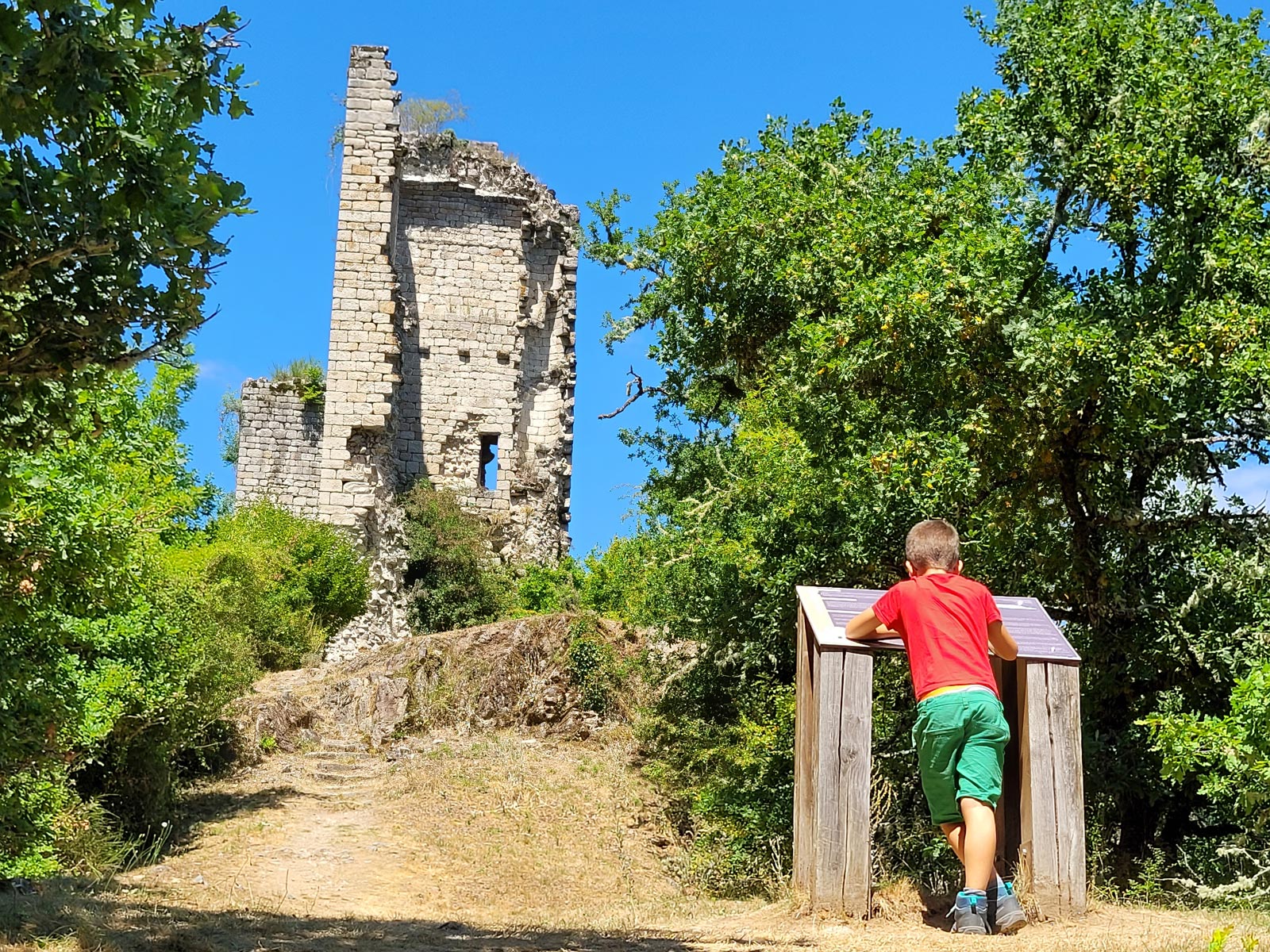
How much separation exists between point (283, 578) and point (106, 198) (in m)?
19.7

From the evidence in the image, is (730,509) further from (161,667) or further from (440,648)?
(440,648)

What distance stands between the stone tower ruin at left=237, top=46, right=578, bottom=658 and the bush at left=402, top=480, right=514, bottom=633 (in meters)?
0.81

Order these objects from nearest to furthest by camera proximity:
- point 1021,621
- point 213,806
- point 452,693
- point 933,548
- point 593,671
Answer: point 933,548 → point 1021,621 → point 213,806 → point 452,693 → point 593,671

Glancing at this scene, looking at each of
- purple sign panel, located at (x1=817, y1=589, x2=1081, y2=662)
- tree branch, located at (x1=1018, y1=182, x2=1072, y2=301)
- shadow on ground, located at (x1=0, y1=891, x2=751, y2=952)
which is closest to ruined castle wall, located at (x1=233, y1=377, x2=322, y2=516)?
tree branch, located at (x1=1018, y1=182, x2=1072, y2=301)

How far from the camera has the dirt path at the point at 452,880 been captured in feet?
19.0

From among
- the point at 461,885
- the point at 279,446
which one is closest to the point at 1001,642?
the point at 461,885

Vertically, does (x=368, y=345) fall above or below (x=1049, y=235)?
above

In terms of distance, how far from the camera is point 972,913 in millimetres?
5539

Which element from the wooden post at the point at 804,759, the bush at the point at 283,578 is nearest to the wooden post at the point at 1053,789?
the wooden post at the point at 804,759

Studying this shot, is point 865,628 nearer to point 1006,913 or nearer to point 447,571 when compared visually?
point 1006,913

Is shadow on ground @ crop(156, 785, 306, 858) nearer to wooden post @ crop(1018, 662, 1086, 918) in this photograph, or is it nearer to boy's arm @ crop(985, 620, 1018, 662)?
wooden post @ crop(1018, 662, 1086, 918)

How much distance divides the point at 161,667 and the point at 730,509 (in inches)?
250

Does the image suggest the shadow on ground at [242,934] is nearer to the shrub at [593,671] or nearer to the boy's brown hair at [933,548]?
the boy's brown hair at [933,548]

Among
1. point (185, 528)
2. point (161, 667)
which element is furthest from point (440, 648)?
point (161, 667)
